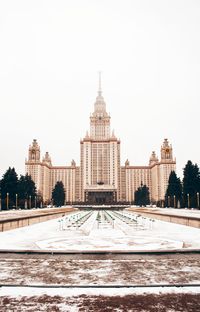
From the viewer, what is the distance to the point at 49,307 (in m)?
5.14

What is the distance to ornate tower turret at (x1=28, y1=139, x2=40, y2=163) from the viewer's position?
17943 centimetres

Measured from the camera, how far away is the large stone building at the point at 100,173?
568ft

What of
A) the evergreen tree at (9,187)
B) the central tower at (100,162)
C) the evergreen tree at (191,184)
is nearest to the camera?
the evergreen tree at (9,187)

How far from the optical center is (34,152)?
7096 inches

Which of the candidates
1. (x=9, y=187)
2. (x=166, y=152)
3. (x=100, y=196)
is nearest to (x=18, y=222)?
(x=9, y=187)

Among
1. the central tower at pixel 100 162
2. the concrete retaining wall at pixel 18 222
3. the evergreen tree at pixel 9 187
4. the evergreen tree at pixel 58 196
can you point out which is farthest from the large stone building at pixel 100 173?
the concrete retaining wall at pixel 18 222

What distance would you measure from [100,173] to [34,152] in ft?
139

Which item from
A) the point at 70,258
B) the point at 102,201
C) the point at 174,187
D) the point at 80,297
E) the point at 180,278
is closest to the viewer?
the point at 80,297

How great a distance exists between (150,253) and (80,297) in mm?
5505

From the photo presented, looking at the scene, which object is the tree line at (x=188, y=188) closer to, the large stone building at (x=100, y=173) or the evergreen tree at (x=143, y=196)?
the evergreen tree at (x=143, y=196)

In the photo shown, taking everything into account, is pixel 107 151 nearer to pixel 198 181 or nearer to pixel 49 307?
pixel 198 181

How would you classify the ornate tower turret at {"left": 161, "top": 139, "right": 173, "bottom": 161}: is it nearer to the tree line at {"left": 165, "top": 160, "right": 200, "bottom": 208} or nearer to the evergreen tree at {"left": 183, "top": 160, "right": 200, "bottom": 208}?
the tree line at {"left": 165, "top": 160, "right": 200, "bottom": 208}

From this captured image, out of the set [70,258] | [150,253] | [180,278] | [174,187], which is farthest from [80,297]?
[174,187]

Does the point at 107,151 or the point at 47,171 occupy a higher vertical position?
the point at 107,151
